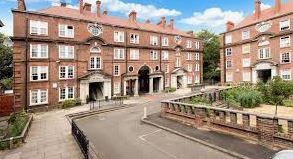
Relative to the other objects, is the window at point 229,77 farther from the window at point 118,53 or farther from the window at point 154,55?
the window at point 118,53

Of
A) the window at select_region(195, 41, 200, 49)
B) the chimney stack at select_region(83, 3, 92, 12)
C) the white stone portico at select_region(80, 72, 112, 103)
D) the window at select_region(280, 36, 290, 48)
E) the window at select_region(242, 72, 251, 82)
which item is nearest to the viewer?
the white stone portico at select_region(80, 72, 112, 103)

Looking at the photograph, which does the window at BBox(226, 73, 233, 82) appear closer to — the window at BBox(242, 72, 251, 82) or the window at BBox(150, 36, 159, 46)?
the window at BBox(242, 72, 251, 82)

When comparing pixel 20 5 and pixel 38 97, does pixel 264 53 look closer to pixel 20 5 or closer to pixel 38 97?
pixel 38 97

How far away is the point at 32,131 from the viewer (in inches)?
626

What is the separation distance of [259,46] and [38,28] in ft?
112

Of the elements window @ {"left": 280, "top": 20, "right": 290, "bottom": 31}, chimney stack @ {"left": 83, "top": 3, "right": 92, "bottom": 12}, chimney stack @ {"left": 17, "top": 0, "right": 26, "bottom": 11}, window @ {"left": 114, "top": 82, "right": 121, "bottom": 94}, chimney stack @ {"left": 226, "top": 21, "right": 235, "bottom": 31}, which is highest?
chimney stack @ {"left": 83, "top": 3, "right": 92, "bottom": 12}

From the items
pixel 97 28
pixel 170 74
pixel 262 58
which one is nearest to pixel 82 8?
pixel 97 28

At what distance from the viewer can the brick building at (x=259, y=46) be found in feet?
104

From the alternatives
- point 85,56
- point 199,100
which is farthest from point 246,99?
point 85,56

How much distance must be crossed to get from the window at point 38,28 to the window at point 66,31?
71.2 inches

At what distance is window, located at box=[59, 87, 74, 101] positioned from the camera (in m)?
26.9

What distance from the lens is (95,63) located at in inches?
1185

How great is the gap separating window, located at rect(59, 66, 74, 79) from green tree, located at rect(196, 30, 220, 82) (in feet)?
122

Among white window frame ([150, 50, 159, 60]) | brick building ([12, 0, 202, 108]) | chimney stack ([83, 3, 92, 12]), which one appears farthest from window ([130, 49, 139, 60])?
chimney stack ([83, 3, 92, 12])
